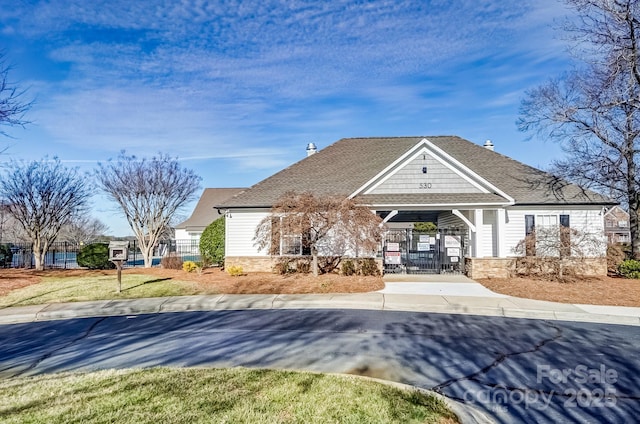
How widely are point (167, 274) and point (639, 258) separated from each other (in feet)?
74.2

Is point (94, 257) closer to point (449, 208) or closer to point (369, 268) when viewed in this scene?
point (369, 268)

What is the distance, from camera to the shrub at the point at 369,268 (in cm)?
1664

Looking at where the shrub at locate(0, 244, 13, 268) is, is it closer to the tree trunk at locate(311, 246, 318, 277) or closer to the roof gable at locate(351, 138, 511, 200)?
the tree trunk at locate(311, 246, 318, 277)

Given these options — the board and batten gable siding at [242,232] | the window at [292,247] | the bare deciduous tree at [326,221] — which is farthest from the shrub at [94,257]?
the bare deciduous tree at [326,221]

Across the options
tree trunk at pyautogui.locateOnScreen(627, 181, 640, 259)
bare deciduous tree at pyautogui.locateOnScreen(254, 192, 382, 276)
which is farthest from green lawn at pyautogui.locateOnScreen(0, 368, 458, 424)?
tree trunk at pyautogui.locateOnScreen(627, 181, 640, 259)

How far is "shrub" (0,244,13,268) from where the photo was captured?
22.7m

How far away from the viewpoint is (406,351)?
6918mm

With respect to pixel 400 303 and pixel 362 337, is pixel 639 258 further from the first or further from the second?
pixel 362 337

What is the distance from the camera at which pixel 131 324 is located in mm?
9336

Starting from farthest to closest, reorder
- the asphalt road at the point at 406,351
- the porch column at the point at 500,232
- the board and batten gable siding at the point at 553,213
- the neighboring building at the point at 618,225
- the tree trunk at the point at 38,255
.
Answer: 1. the neighboring building at the point at 618,225
2. the tree trunk at the point at 38,255
3. the board and batten gable siding at the point at 553,213
4. the porch column at the point at 500,232
5. the asphalt road at the point at 406,351

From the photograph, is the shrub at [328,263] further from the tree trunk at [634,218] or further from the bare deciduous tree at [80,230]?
the bare deciduous tree at [80,230]

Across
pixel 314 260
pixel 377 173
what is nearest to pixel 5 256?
pixel 314 260

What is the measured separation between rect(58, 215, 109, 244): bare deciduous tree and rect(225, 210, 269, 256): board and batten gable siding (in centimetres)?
2497

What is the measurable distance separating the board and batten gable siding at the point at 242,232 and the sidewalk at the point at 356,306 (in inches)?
241
